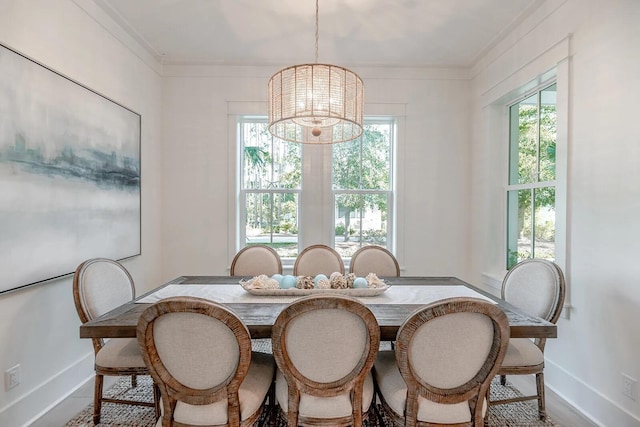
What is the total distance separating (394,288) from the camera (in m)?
2.24

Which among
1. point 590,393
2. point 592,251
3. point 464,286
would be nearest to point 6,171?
point 464,286

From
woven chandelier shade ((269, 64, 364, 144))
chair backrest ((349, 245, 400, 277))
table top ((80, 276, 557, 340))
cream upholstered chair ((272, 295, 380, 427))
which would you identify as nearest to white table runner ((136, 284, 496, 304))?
table top ((80, 276, 557, 340))

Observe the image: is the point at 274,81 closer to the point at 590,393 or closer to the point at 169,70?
the point at 169,70

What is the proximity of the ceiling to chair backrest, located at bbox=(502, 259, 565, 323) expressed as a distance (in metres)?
1.93

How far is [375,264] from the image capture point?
2779mm

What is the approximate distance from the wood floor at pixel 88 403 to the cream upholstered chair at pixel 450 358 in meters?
1.07

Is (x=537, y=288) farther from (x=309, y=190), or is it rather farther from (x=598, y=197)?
(x=309, y=190)

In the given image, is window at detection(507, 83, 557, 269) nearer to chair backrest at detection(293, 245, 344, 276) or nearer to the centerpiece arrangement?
the centerpiece arrangement

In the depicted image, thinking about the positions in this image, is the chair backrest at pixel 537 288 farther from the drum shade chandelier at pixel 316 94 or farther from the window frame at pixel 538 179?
the drum shade chandelier at pixel 316 94

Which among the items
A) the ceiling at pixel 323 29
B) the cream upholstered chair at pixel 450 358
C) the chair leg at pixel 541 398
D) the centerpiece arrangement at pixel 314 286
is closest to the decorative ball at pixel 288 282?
the centerpiece arrangement at pixel 314 286

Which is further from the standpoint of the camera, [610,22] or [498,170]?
[498,170]

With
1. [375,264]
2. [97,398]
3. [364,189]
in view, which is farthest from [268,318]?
[364,189]

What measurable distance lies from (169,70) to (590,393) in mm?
4343

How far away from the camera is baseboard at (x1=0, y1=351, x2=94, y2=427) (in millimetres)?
1814
